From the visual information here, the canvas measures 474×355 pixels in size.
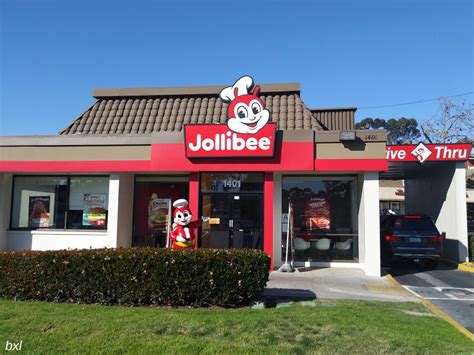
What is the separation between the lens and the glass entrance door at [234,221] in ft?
43.8

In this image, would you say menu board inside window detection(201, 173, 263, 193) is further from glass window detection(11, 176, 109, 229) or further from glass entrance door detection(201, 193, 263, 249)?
glass window detection(11, 176, 109, 229)

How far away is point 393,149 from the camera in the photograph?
16.8m

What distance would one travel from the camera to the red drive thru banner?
41.1 ft

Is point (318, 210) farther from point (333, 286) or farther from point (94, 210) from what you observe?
point (94, 210)

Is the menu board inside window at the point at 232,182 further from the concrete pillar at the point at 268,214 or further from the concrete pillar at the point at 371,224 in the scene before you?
the concrete pillar at the point at 371,224

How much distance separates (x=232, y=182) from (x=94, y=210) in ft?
15.7

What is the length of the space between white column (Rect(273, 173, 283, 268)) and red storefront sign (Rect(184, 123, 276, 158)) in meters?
1.44

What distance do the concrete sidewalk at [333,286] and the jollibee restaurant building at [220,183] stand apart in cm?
78

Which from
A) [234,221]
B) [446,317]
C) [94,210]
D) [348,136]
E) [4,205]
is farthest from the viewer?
[4,205]

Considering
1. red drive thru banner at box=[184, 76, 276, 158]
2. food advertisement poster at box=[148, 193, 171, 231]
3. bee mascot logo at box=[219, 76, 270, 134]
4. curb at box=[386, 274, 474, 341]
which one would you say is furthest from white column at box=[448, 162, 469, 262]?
food advertisement poster at box=[148, 193, 171, 231]

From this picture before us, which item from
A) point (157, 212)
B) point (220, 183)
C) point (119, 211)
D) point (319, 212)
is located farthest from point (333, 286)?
point (119, 211)

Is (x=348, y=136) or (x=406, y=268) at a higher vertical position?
(x=348, y=136)

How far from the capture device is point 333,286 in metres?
10.6

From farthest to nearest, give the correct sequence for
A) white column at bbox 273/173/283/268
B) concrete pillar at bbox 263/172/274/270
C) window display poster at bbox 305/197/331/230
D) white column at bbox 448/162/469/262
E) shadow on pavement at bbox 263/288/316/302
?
white column at bbox 448/162/469/262
window display poster at bbox 305/197/331/230
white column at bbox 273/173/283/268
concrete pillar at bbox 263/172/274/270
shadow on pavement at bbox 263/288/316/302
